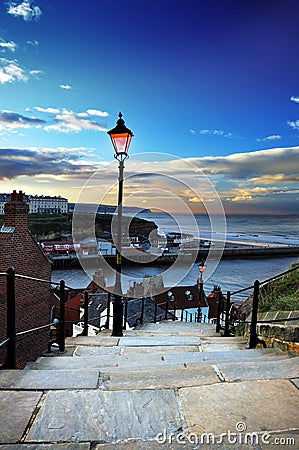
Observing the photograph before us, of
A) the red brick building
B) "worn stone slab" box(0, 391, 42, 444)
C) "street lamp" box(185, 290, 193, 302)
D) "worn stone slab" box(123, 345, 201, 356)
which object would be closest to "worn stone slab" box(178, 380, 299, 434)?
"worn stone slab" box(0, 391, 42, 444)

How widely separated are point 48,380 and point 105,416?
67cm

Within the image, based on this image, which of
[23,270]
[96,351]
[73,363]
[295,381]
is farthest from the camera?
[23,270]

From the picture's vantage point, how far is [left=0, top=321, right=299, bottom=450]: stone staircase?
1.49 metres

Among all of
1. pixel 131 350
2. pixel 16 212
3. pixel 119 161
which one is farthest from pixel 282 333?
pixel 16 212

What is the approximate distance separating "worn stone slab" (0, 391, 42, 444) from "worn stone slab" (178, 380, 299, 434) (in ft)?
2.71

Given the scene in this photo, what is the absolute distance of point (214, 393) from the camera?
1972mm

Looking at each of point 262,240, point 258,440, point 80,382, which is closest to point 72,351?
point 80,382

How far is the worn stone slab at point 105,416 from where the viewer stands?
154cm

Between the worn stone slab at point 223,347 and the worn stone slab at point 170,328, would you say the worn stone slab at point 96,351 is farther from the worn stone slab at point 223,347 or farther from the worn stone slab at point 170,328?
the worn stone slab at point 170,328

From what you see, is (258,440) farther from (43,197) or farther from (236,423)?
(43,197)

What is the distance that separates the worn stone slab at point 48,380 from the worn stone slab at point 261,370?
0.96 metres

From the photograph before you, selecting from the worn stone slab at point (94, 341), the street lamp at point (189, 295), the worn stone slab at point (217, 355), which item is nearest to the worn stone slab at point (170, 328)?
the worn stone slab at point (94, 341)

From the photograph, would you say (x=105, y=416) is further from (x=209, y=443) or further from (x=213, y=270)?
(x=213, y=270)

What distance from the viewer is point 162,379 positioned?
7.34 ft
